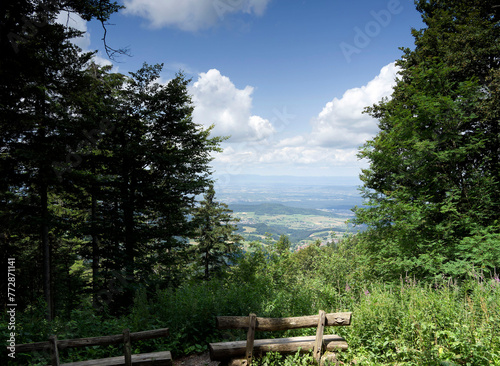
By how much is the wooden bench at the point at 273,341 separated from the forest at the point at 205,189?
0.69 feet

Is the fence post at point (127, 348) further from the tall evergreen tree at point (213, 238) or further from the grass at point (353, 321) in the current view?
the tall evergreen tree at point (213, 238)

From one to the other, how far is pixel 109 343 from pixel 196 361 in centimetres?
217

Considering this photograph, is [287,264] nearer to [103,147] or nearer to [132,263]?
[132,263]

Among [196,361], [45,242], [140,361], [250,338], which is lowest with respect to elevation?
[196,361]

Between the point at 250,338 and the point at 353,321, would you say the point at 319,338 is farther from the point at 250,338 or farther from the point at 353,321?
the point at 250,338

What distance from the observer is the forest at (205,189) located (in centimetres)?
512

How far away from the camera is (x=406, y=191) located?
10.2m

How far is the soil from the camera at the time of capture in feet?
17.1

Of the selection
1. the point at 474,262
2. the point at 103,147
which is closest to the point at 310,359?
the point at 474,262

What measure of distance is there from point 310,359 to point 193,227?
34.6 feet

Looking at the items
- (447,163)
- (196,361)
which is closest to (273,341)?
(196,361)

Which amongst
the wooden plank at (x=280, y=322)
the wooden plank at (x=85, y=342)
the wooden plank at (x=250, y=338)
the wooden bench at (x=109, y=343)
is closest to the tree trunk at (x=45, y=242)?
the wooden bench at (x=109, y=343)

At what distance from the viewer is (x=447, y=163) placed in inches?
373

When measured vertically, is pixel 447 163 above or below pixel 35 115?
below
